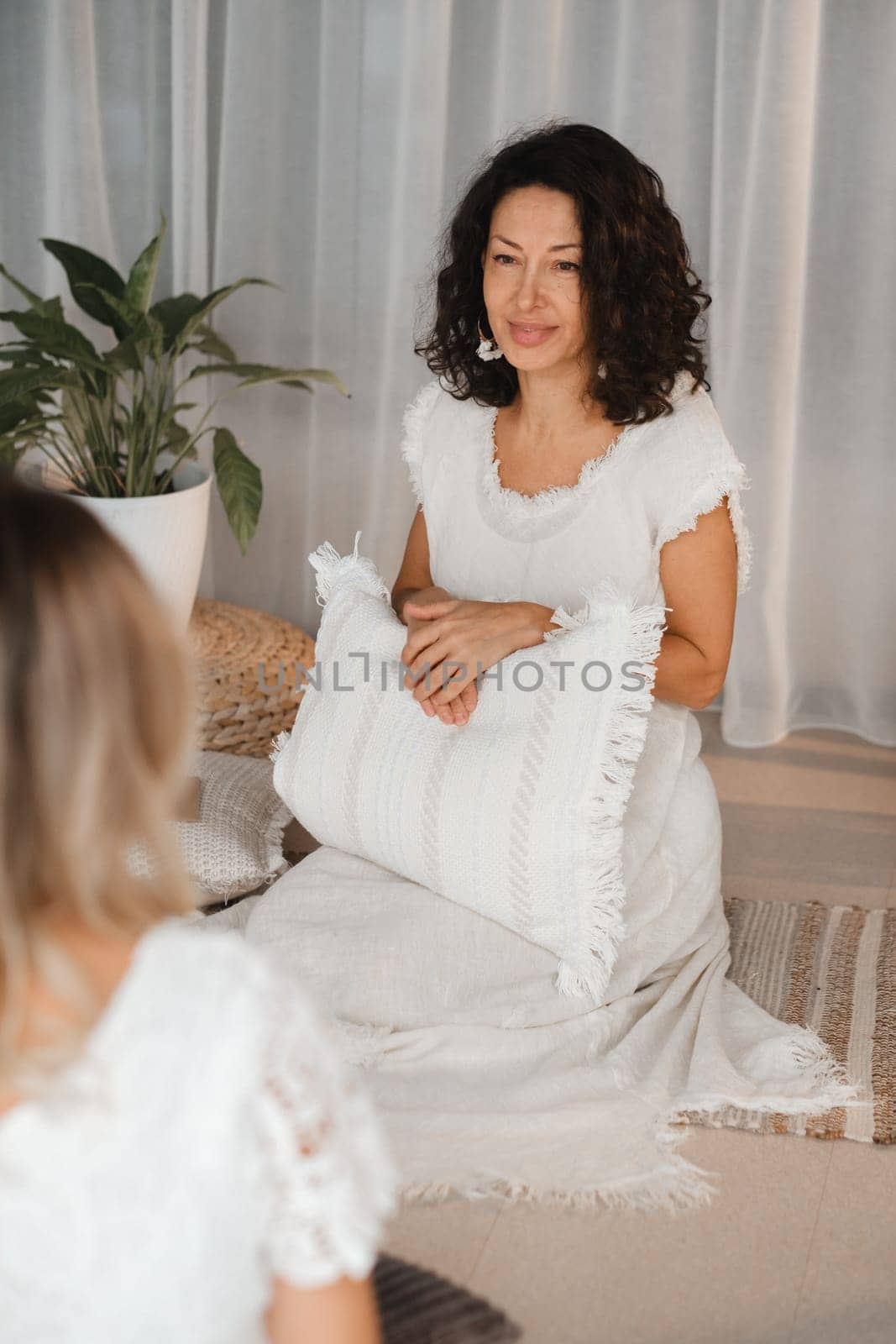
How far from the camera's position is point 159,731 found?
2.63ft

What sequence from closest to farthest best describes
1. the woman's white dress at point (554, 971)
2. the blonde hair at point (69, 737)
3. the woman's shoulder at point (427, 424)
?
the blonde hair at point (69, 737) < the woman's white dress at point (554, 971) < the woman's shoulder at point (427, 424)

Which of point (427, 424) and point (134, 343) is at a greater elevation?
point (134, 343)

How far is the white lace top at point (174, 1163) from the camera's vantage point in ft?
2.50

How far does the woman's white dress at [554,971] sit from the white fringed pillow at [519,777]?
0.07 m

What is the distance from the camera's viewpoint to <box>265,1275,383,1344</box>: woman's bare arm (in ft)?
2.72

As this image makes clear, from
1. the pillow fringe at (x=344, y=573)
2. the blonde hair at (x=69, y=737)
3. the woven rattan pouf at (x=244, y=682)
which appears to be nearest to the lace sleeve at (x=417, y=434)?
the pillow fringe at (x=344, y=573)

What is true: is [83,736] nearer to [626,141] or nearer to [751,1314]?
[751,1314]

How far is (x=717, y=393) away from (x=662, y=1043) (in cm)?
161

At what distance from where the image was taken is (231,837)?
7.62 feet

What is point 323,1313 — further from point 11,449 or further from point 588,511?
point 11,449

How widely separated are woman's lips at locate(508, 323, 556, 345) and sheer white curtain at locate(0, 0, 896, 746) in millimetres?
1145

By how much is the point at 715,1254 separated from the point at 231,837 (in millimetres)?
1033

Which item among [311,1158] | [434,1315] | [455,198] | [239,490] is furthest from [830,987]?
[455,198]

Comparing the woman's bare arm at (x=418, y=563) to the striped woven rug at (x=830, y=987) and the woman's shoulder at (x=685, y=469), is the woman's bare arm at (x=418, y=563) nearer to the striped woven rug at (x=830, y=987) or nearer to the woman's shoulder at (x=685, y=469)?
the woman's shoulder at (x=685, y=469)
